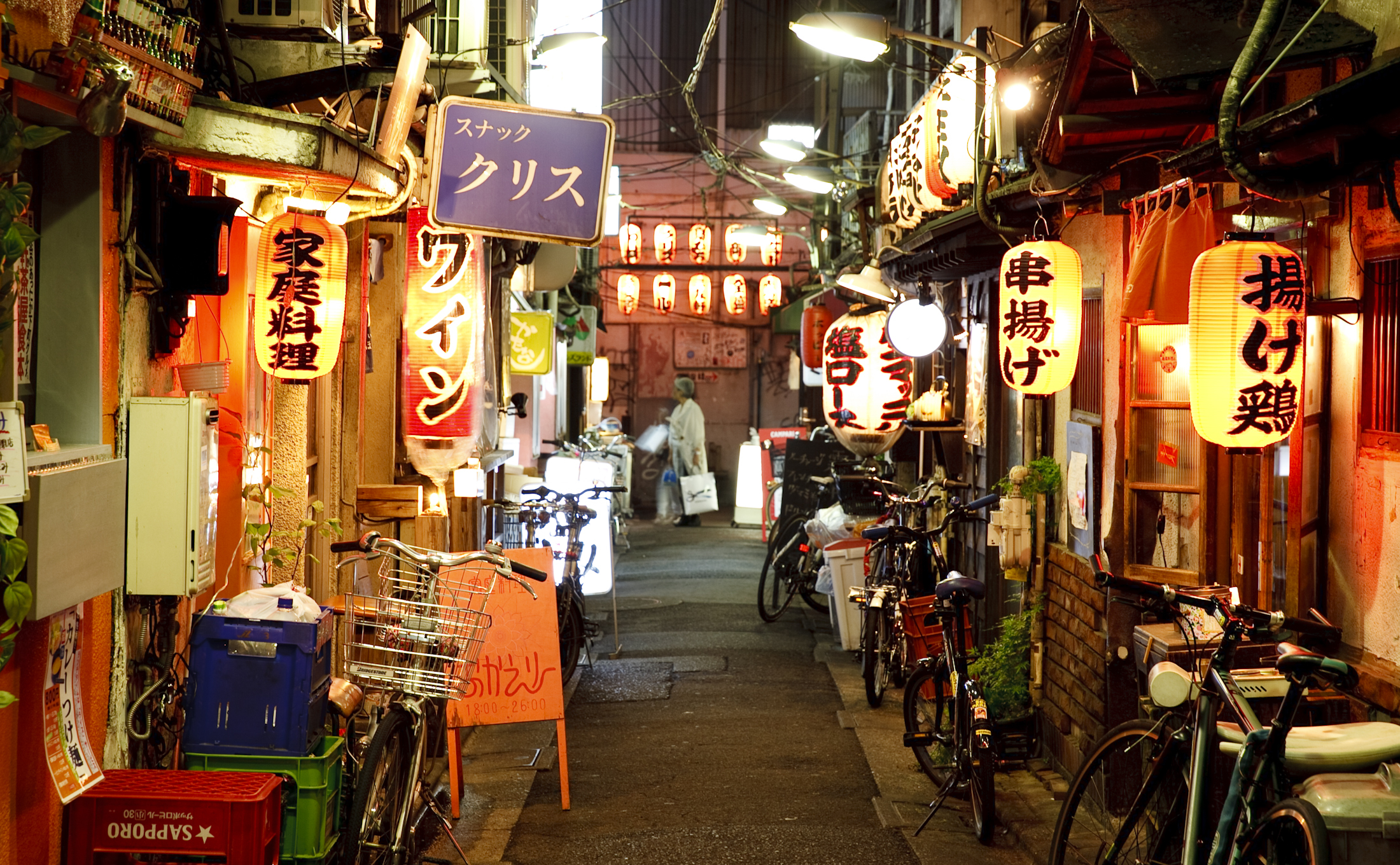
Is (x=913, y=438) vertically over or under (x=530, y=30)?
under

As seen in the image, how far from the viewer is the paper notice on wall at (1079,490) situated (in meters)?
9.40

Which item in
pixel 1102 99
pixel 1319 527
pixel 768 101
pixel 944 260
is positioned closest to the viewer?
pixel 1319 527

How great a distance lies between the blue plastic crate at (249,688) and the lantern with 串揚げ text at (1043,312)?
5568 mm

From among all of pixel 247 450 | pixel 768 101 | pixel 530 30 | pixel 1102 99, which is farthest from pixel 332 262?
pixel 768 101

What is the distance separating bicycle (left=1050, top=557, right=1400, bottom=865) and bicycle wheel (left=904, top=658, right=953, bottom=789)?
9.73 feet

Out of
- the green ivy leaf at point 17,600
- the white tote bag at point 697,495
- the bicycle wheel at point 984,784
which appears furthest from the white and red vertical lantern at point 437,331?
the white tote bag at point 697,495

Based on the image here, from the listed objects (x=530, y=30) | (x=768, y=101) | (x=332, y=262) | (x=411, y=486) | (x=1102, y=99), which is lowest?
(x=411, y=486)

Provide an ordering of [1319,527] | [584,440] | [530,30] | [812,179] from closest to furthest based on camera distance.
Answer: [1319,527]
[530,30]
[812,179]
[584,440]

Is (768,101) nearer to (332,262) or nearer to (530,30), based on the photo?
(530,30)

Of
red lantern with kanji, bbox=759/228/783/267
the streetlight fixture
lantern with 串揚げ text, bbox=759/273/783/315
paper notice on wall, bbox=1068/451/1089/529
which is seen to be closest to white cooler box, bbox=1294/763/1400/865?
paper notice on wall, bbox=1068/451/1089/529

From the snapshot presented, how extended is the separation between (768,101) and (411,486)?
29.8m

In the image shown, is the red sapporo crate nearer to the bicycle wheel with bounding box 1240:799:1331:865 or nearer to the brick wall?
the bicycle wheel with bounding box 1240:799:1331:865

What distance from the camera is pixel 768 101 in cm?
3791

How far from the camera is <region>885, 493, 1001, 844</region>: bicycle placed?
8438mm
